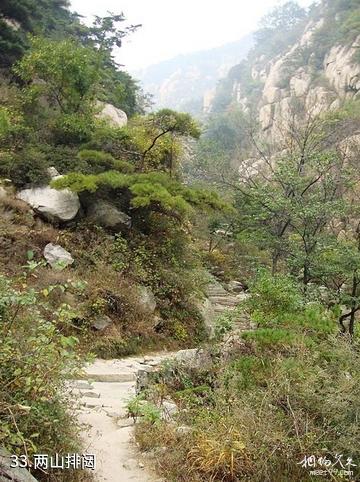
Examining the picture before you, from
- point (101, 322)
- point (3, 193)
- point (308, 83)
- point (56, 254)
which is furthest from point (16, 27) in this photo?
point (308, 83)

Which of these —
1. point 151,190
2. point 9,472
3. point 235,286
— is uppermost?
point 151,190

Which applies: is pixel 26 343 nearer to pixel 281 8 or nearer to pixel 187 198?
pixel 187 198

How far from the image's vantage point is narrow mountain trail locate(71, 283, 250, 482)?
391cm

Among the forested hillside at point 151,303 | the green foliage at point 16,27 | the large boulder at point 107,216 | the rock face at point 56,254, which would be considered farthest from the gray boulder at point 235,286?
the green foliage at point 16,27

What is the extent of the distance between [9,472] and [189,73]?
407 ft

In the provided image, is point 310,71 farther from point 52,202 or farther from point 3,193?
point 3,193

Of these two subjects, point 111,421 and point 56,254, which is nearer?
point 111,421

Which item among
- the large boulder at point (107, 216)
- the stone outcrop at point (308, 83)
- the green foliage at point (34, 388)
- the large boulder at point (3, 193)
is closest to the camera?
the green foliage at point (34, 388)

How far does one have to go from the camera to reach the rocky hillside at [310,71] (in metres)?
33.8

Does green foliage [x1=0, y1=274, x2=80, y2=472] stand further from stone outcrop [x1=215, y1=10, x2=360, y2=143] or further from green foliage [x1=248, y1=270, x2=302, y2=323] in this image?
stone outcrop [x1=215, y1=10, x2=360, y2=143]

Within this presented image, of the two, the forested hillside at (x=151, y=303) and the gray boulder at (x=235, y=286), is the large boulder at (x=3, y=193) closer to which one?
the forested hillside at (x=151, y=303)

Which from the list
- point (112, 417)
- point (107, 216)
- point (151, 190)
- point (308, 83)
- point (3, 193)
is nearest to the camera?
point (112, 417)

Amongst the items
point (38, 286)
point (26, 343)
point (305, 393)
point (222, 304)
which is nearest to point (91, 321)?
point (38, 286)

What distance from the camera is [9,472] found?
292cm
